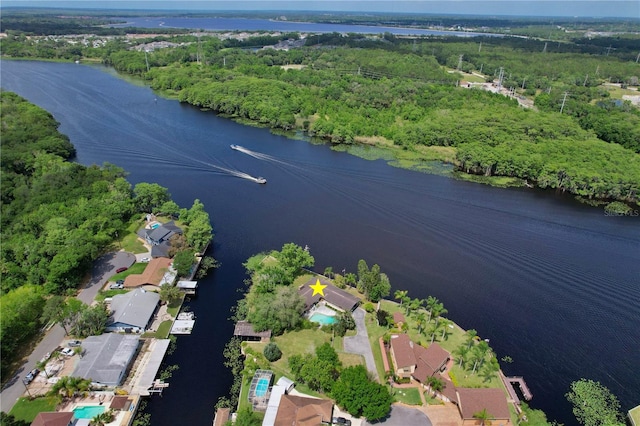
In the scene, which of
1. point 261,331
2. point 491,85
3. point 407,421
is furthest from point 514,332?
point 491,85

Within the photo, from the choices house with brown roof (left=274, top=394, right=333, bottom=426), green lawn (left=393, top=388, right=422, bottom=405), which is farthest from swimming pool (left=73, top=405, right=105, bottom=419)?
green lawn (left=393, top=388, right=422, bottom=405)

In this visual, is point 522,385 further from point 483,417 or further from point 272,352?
point 272,352

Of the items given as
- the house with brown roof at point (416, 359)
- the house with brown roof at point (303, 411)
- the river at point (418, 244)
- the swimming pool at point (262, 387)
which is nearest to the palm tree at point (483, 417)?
the house with brown roof at point (416, 359)

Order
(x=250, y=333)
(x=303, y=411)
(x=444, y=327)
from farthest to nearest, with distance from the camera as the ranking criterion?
(x=444, y=327) → (x=250, y=333) → (x=303, y=411)

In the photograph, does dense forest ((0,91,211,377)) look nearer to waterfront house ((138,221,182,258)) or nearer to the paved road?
the paved road

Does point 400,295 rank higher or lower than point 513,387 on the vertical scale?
higher

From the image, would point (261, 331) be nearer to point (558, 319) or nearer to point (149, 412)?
point (149, 412)

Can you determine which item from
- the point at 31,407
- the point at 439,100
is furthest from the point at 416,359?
the point at 439,100

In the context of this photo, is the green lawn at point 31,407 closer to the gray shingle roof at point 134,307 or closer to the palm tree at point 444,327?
the gray shingle roof at point 134,307
